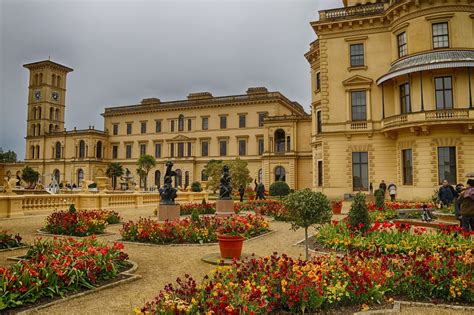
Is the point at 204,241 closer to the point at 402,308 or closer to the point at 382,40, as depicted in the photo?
the point at 402,308

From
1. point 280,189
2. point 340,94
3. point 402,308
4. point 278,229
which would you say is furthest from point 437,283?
point 280,189

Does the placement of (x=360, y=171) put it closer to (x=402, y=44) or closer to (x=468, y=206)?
(x=402, y=44)

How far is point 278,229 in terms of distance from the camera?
48.3ft

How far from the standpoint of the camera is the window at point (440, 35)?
2459 cm

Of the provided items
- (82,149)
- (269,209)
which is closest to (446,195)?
(269,209)

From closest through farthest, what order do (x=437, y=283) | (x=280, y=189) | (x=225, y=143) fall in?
1. (x=437, y=283)
2. (x=280, y=189)
3. (x=225, y=143)

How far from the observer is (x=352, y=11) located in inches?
1117

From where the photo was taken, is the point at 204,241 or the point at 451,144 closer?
the point at 204,241

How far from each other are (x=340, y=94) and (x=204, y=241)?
2082 centimetres

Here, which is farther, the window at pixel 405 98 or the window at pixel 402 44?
the window at pixel 402 44

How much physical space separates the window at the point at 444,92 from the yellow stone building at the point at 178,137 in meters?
25.4

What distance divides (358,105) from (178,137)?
39.1 m

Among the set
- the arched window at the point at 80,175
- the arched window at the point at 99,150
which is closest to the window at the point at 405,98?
the arched window at the point at 99,150

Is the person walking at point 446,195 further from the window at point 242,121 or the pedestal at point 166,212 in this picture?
the window at point 242,121
